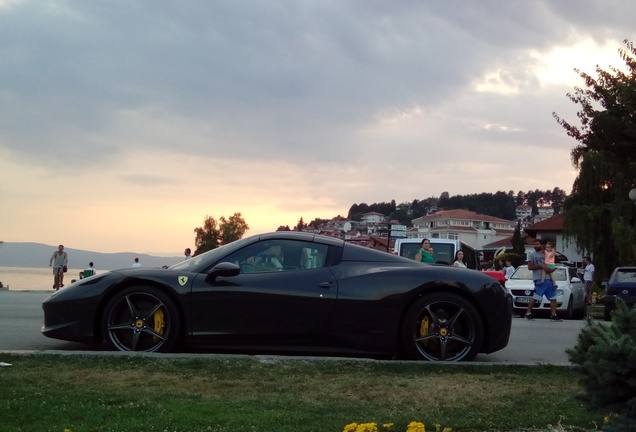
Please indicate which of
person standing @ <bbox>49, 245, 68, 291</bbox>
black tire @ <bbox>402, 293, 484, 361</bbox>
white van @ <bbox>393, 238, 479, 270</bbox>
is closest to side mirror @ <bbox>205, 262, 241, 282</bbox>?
black tire @ <bbox>402, 293, 484, 361</bbox>

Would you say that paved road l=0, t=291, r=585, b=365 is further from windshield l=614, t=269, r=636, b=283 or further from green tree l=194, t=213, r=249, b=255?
green tree l=194, t=213, r=249, b=255

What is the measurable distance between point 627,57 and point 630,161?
3.51m

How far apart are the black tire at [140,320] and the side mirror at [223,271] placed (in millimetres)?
440

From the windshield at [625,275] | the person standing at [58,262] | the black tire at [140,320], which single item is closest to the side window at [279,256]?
the black tire at [140,320]

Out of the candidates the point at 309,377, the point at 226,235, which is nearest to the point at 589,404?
the point at 309,377

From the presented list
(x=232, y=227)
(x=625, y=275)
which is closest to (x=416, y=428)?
(x=625, y=275)

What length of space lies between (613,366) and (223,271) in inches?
180

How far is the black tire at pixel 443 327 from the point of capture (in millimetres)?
7527

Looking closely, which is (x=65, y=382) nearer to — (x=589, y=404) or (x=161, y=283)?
(x=161, y=283)

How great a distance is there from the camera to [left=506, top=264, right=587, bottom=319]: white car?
65.5 feet

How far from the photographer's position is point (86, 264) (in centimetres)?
3338

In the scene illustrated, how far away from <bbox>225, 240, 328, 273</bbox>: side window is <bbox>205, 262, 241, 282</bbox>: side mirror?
9.1 inches

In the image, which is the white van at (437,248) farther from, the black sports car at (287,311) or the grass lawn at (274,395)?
the grass lawn at (274,395)

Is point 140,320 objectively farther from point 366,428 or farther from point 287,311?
point 366,428
